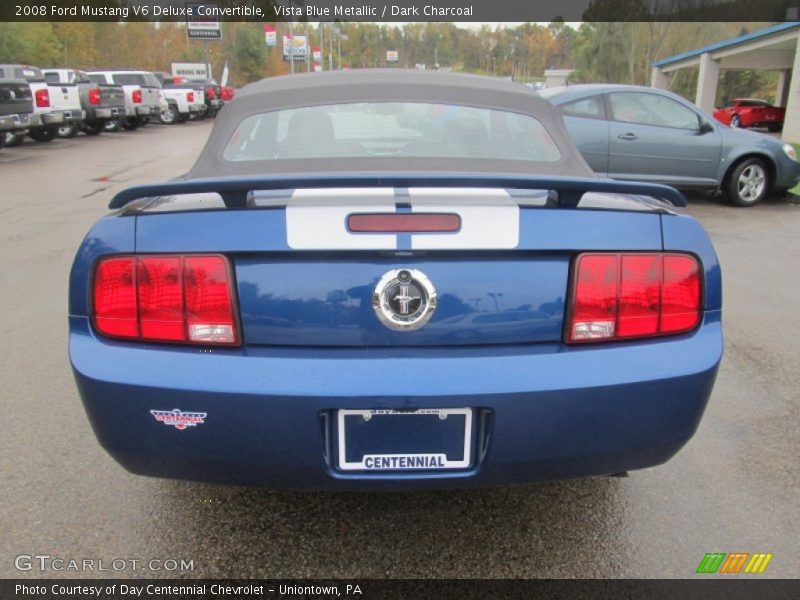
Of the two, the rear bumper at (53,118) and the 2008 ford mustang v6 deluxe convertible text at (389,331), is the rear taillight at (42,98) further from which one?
the 2008 ford mustang v6 deluxe convertible text at (389,331)

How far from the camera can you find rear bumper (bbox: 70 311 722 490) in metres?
1.76

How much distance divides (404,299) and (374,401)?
286mm

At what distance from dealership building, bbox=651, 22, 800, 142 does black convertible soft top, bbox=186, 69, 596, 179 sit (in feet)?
65.7

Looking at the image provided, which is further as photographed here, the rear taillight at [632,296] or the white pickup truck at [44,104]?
the white pickup truck at [44,104]

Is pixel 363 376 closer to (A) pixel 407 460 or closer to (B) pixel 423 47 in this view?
(A) pixel 407 460

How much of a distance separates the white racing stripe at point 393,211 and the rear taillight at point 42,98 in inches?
661

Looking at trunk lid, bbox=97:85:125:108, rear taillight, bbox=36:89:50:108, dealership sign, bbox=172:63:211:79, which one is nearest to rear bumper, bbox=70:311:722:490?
rear taillight, bbox=36:89:50:108

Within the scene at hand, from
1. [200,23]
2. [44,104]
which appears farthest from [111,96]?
[200,23]

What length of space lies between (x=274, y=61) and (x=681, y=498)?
85.0 metres

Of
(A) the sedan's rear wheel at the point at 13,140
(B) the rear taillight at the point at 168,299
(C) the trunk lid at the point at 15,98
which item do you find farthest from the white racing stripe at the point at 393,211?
(A) the sedan's rear wheel at the point at 13,140

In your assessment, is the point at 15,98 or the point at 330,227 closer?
the point at 330,227

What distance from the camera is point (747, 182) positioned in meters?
9.21

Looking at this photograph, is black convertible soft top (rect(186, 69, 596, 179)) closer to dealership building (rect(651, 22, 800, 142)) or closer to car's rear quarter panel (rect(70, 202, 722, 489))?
car's rear quarter panel (rect(70, 202, 722, 489))

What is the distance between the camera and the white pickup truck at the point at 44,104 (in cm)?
1520
